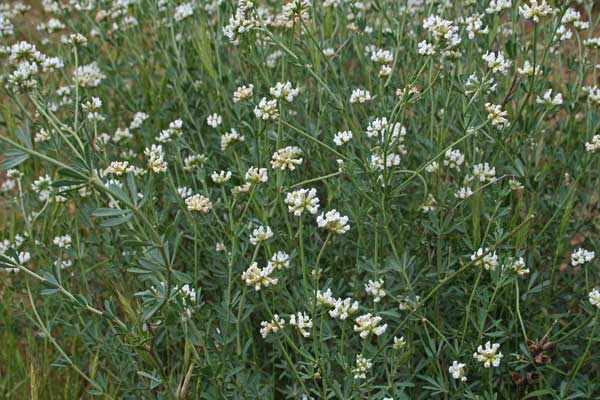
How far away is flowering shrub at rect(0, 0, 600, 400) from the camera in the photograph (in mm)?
2100

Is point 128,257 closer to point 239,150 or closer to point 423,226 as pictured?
point 239,150

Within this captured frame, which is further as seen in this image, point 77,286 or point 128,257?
point 77,286

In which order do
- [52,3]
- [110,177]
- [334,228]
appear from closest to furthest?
[334,228]
[110,177]
[52,3]

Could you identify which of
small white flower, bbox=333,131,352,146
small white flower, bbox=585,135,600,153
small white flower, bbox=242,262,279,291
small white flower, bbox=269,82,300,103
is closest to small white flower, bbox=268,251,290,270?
small white flower, bbox=242,262,279,291

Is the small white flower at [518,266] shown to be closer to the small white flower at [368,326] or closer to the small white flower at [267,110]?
the small white flower at [368,326]

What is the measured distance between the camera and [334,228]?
185 cm

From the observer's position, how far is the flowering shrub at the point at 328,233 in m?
2.10

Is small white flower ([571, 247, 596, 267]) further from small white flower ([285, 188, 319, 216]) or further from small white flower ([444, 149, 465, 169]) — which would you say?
small white flower ([285, 188, 319, 216])

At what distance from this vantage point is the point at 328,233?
2.26 meters

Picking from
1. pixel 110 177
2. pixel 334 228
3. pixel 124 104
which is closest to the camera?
pixel 334 228

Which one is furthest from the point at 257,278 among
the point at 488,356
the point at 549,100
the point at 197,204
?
the point at 549,100

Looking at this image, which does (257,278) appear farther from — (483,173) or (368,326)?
(483,173)

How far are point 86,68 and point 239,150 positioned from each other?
0.71 metres

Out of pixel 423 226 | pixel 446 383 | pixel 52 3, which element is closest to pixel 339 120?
pixel 423 226
